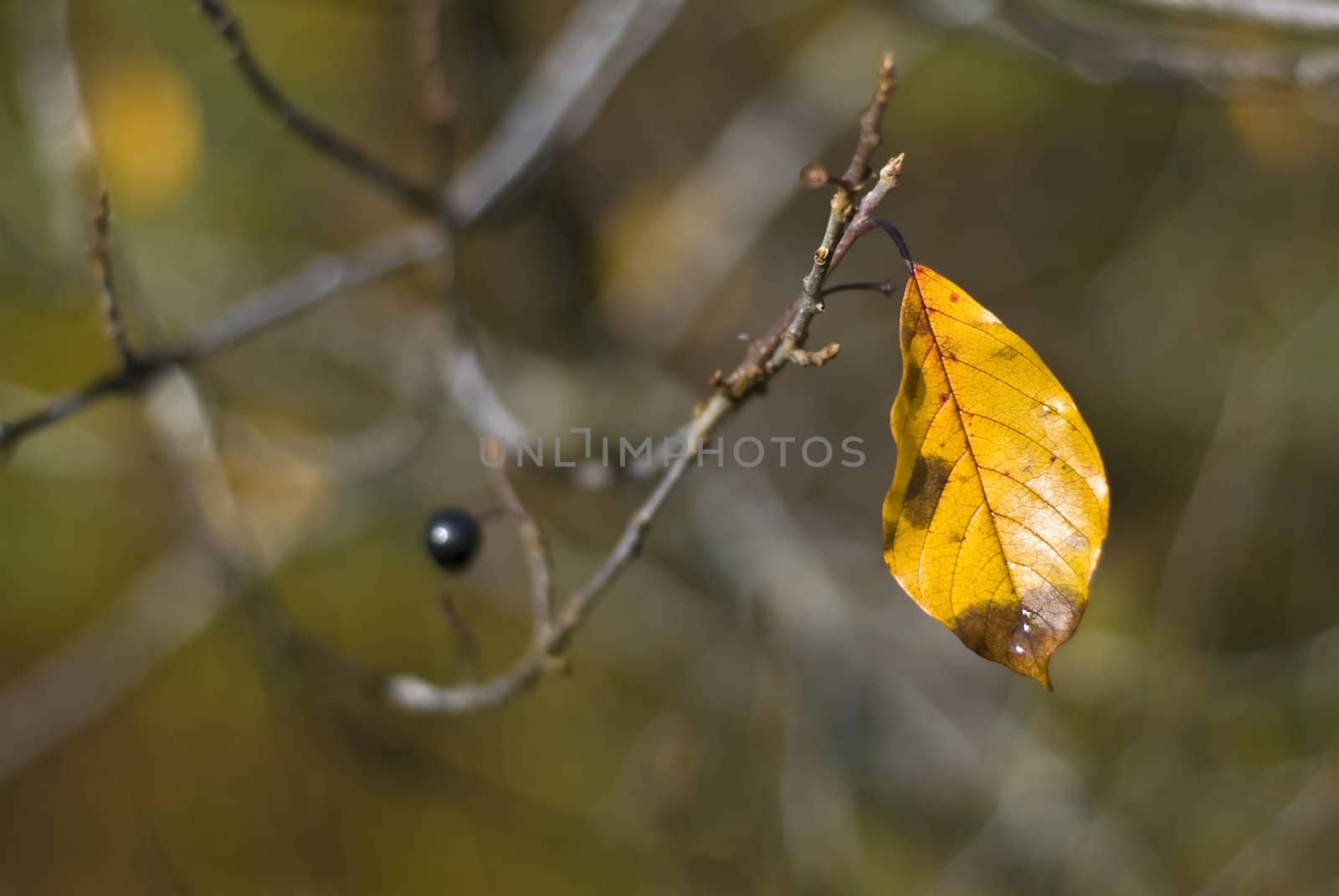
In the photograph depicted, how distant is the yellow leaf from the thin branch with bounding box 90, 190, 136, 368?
0.87 meters

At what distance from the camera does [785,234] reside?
3793mm

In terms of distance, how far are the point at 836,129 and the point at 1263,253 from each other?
6.18 feet

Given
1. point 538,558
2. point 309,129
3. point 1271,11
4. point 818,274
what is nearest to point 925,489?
point 818,274

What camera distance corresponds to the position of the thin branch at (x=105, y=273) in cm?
97

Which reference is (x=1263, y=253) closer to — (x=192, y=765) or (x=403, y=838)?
(x=403, y=838)

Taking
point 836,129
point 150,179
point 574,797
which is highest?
point 836,129

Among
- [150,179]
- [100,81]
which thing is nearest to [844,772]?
[150,179]

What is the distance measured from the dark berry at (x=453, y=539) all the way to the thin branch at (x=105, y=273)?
44cm

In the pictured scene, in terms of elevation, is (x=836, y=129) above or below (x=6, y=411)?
above

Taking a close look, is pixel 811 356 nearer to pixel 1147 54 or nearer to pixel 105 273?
pixel 105 273

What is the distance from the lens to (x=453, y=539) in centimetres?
115

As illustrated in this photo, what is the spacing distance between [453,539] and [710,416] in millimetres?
492

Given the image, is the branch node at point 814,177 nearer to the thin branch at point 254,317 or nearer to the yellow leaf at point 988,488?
the yellow leaf at point 988,488

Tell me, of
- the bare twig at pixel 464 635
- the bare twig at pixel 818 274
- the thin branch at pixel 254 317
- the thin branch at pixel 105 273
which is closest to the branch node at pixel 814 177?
the bare twig at pixel 818 274
